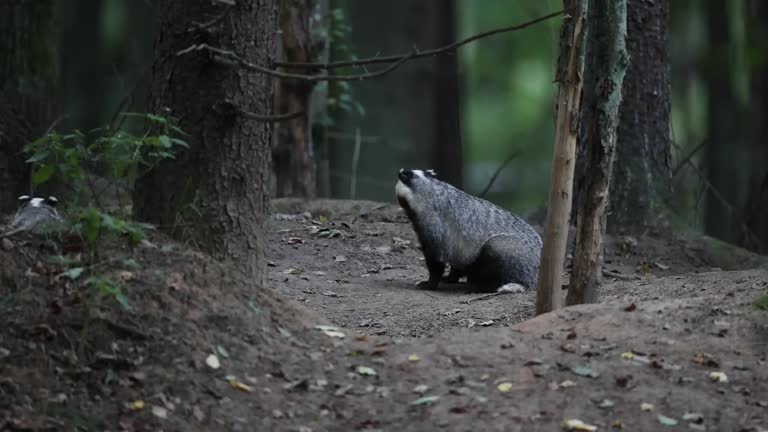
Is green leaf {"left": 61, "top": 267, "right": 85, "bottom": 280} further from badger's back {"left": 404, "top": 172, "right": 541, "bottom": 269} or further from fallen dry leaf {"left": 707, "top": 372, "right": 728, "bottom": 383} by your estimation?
badger's back {"left": 404, "top": 172, "right": 541, "bottom": 269}

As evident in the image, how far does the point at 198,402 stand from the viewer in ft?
18.4

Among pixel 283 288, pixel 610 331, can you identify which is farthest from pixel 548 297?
pixel 283 288

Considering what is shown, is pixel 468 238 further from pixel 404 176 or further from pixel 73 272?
pixel 73 272

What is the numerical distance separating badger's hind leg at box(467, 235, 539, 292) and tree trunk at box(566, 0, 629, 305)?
2.10 metres

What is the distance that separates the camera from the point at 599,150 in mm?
7262

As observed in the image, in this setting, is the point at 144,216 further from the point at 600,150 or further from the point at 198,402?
the point at 600,150

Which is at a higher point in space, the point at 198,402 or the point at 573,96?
the point at 573,96

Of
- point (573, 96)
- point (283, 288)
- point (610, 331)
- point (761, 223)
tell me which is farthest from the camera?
point (761, 223)

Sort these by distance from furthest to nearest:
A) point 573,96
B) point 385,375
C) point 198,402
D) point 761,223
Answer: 1. point 761,223
2. point 573,96
3. point 385,375
4. point 198,402

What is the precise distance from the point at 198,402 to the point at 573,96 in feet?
10.2

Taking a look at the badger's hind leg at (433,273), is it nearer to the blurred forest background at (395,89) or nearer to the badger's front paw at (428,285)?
the badger's front paw at (428,285)

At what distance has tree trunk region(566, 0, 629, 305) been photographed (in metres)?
7.24

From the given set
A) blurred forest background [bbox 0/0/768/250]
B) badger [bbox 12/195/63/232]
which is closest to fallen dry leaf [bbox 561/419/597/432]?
badger [bbox 12/195/63/232]

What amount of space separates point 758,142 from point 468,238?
7.70m
